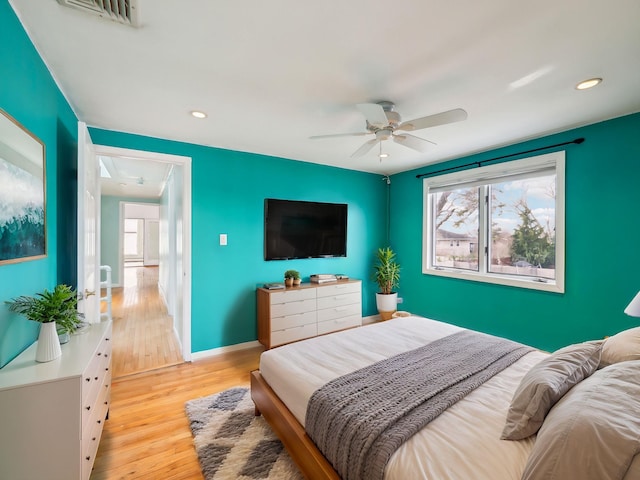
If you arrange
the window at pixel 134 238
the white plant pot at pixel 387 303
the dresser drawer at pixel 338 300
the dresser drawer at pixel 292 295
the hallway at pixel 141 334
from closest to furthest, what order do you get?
1. the hallway at pixel 141 334
2. the dresser drawer at pixel 292 295
3. the dresser drawer at pixel 338 300
4. the white plant pot at pixel 387 303
5. the window at pixel 134 238

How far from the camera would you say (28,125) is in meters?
1.52

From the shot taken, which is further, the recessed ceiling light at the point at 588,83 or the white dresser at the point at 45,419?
the recessed ceiling light at the point at 588,83

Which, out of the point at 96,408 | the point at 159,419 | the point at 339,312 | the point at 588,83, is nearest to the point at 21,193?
the point at 96,408

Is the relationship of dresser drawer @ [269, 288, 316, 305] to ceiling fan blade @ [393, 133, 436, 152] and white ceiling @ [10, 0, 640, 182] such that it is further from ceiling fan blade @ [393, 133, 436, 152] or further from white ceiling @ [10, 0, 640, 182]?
ceiling fan blade @ [393, 133, 436, 152]

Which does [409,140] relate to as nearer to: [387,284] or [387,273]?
[387,273]

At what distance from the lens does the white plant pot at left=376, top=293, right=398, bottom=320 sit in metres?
4.38

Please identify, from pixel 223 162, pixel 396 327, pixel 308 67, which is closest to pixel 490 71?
pixel 308 67

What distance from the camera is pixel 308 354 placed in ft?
6.60

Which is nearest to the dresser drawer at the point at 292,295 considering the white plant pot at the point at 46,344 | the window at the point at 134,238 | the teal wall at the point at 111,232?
the white plant pot at the point at 46,344

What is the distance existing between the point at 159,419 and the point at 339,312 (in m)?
2.36

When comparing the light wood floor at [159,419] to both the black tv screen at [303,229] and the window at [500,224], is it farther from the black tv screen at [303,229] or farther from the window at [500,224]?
the window at [500,224]

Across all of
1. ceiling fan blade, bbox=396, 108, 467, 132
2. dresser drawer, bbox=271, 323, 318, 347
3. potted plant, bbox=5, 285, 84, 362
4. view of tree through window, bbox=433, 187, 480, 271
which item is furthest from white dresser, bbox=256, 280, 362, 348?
ceiling fan blade, bbox=396, 108, 467, 132

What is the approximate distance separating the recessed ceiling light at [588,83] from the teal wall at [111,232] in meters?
9.06

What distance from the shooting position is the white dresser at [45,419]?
118 centimetres
